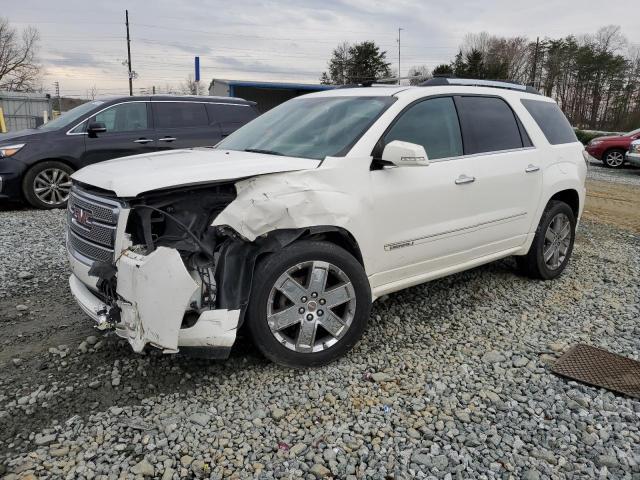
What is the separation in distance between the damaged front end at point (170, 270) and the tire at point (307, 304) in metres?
0.13

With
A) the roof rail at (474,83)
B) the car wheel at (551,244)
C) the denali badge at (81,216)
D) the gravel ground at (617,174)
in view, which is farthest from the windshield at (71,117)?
the gravel ground at (617,174)

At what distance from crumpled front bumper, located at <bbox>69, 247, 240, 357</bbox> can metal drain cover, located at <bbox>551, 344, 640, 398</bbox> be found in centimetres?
219

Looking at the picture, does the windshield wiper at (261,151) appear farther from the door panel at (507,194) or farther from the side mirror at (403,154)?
the door panel at (507,194)

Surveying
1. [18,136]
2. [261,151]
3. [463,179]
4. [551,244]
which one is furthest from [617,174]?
[18,136]

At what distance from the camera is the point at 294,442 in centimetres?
258

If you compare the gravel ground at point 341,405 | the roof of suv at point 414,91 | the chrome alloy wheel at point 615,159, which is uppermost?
the roof of suv at point 414,91

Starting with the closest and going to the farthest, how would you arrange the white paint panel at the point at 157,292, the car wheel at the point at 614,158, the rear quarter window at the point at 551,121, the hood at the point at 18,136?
the white paint panel at the point at 157,292 < the rear quarter window at the point at 551,121 < the hood at the point at 18,136 < the car wheel at the point at 614,158

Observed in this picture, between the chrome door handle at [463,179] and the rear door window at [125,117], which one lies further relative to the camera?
the rear door window at [125,117]

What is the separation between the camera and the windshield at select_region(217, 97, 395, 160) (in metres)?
3.49

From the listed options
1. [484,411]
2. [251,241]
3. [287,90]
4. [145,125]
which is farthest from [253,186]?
[287,90]

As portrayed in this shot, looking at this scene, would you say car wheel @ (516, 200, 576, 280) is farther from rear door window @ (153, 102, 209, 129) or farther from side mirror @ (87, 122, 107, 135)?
side mirror @ (87, 122, 107, 135)

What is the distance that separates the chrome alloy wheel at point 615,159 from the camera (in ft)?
56.6

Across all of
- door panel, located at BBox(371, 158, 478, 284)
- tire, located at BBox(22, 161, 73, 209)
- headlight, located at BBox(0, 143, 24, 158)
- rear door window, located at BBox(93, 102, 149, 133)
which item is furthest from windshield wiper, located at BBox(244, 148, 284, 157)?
headlight, located at BBox(0, 143, 24, 158)

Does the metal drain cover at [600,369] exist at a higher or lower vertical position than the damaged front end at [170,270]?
lower
